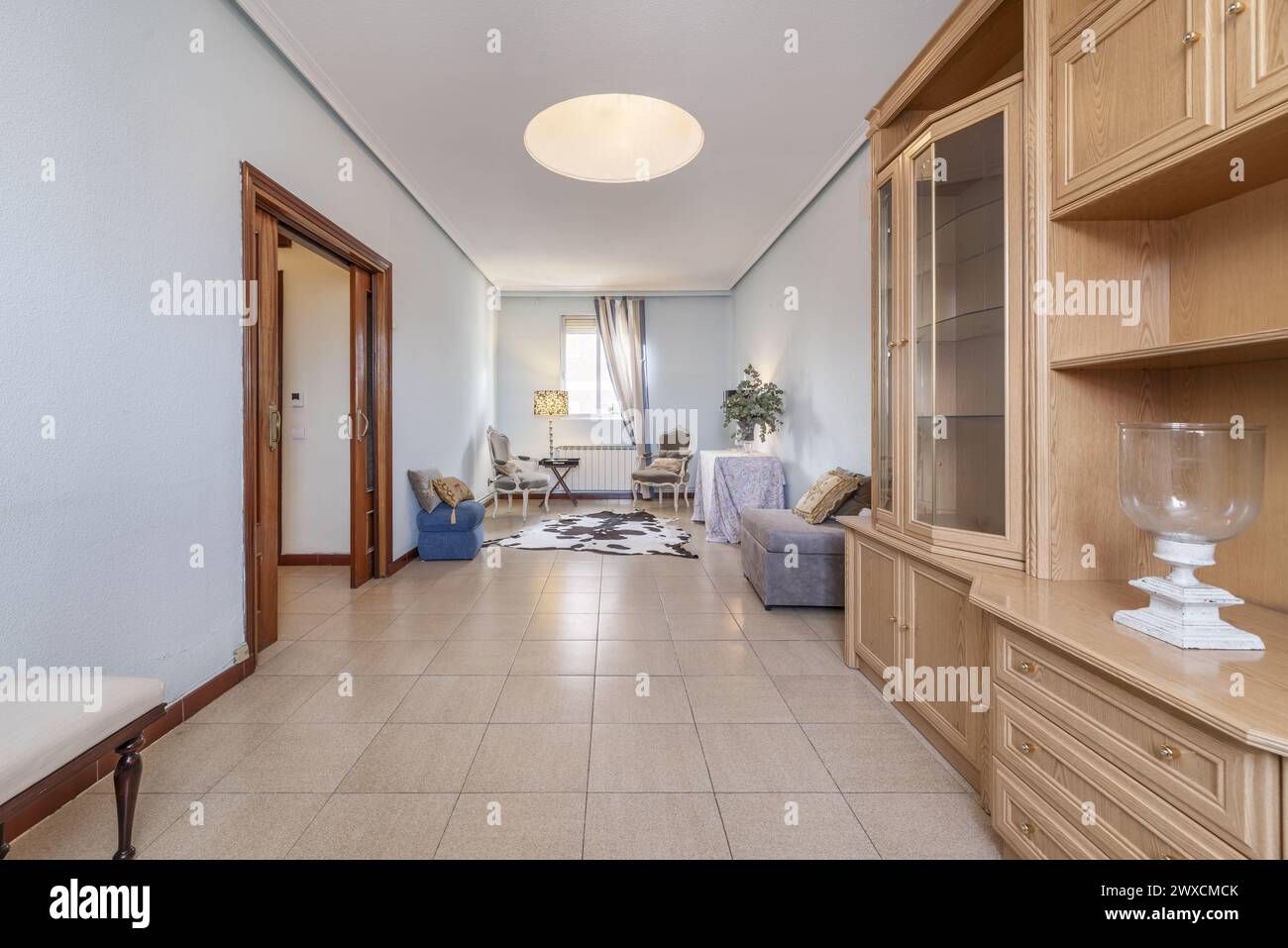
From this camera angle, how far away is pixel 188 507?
228cm

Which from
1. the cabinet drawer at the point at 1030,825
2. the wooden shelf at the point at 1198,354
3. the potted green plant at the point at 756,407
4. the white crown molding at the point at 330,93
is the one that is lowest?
the cabinet drawer at the point at 1030,825

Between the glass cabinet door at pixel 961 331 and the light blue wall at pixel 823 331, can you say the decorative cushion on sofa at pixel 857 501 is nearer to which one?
the light blue wall at pixel 823 331

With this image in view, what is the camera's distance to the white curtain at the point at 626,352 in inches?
328

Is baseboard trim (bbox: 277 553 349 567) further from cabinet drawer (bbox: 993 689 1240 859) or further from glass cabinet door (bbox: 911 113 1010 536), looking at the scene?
cabinet drawer (bbox: 993 689 1240 859)

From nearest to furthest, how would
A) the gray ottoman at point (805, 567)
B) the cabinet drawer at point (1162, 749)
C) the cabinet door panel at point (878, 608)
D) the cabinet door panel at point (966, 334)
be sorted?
the cabinet drawer at point (1162, 749), the cabinet door panel at point (966, 334), the cabinet door panel at point (878, 608), the gray ottoman at point (805, 567)

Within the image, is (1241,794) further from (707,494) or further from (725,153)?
(707,494)

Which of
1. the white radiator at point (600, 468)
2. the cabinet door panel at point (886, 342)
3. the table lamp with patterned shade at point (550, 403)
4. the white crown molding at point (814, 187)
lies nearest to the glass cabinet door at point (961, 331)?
the cabinet door panel at point (886, 342)

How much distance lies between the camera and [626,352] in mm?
8406

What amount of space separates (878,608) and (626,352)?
656 cm

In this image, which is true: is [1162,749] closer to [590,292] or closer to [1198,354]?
[1198,354]

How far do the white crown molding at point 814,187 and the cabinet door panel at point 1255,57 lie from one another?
223 cm

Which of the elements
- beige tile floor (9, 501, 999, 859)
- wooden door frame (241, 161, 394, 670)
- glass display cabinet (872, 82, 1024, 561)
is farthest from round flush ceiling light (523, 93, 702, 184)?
beige tile floor (9, 501, 999, 859)

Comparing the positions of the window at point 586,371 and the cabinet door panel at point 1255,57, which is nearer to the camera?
the cabinet door panel at point 1255,57
